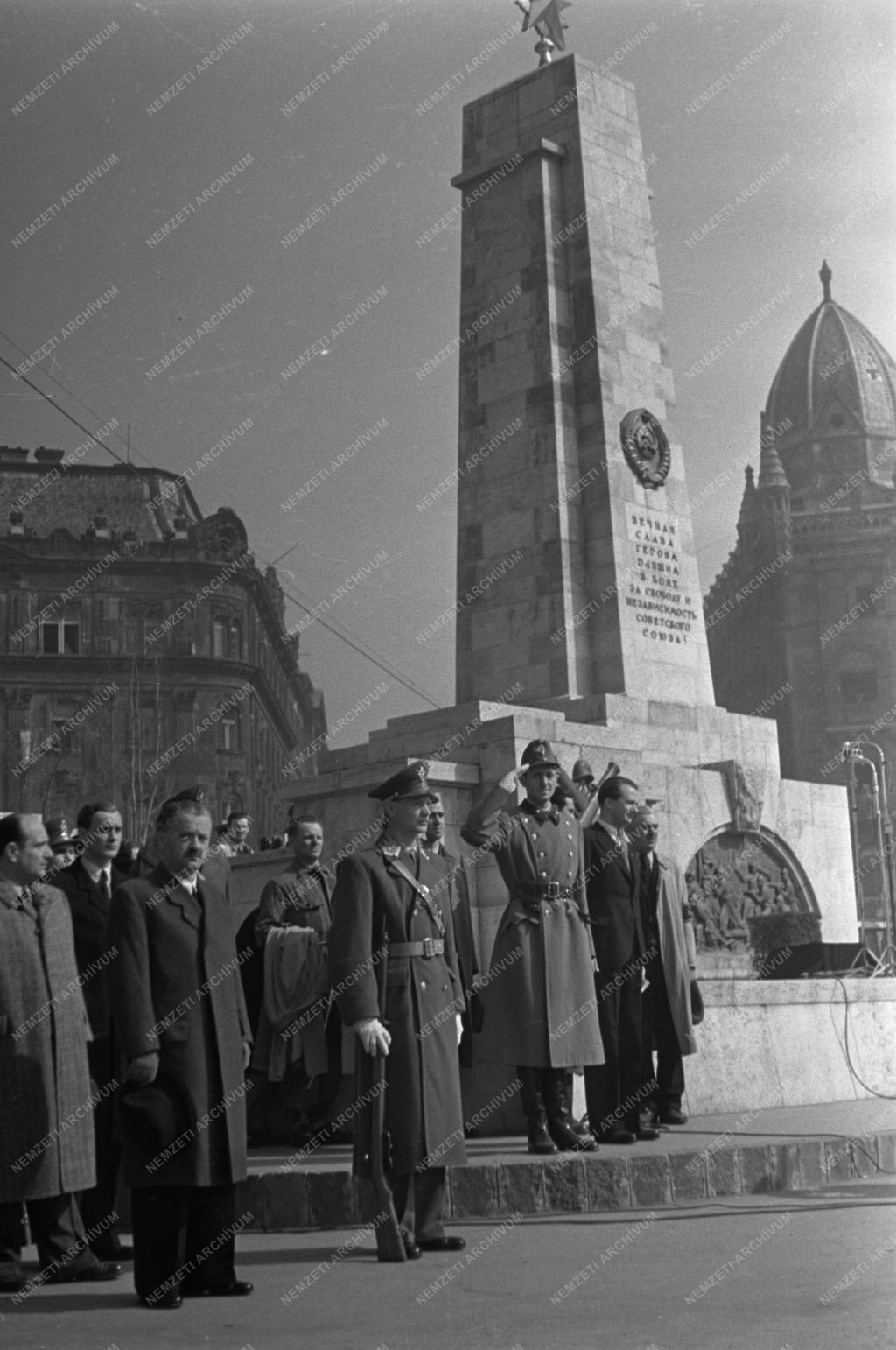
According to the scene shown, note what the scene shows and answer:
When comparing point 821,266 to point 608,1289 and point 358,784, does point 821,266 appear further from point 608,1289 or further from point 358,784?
point 608,1289

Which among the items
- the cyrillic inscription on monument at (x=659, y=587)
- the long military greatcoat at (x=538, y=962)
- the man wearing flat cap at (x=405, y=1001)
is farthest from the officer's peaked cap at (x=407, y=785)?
the cyrillic inscription on monument at (x=659, y=587)

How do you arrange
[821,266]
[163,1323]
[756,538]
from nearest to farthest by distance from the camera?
[163,1323] < [756,538] < [821,266]

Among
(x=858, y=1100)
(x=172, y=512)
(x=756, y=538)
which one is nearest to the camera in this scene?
(x=858, y=1100)

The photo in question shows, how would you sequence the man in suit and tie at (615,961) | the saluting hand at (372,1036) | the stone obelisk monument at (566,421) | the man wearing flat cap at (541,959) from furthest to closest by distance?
the stone obelisk monument at (566,421) → the man in suit and tie at (615,961) → the man wearing flat cap at (541,959) → the saluting hand at (372,1036)

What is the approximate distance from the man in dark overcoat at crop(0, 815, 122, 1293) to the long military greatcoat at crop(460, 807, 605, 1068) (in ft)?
8.56

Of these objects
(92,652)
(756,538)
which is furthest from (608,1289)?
(756,538)

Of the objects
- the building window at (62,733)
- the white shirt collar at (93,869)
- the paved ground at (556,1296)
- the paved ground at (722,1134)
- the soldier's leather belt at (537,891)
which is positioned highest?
the building window at (62,733)

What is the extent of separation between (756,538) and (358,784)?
70537 millimetres

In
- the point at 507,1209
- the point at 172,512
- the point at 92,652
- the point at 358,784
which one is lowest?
the point at 507,1209

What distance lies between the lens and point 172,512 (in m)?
62.8

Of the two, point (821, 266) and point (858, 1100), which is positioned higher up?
point (821, 266)

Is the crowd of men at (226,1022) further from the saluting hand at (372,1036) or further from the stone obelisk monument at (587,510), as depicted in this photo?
the stone obelisk monument at (587,510)

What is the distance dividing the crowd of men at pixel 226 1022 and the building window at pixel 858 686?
67.8 metres

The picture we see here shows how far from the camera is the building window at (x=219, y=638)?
2306 inches
